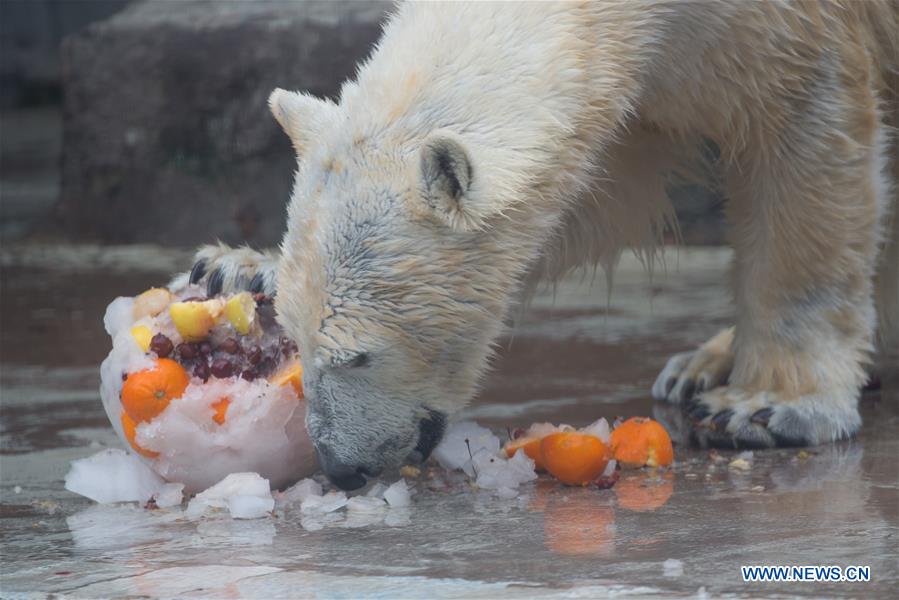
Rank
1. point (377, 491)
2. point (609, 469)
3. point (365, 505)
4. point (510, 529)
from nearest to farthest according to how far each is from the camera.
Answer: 1. point (510, 529)
2. point (365, 505)
3. point (377, 491)
4. point (609, 469)

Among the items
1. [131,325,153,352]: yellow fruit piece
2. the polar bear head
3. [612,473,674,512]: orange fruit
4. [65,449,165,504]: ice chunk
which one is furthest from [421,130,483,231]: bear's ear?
[65,449,165,504]: ice chunk

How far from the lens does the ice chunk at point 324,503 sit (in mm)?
2748

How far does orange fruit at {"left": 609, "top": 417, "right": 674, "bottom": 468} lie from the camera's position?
3020mm

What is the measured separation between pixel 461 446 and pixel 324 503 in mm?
381

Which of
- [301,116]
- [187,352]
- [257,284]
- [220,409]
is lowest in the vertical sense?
[220,409]

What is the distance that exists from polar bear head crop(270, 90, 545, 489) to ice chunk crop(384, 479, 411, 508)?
76mm

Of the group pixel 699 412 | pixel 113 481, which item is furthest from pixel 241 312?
pixel 699 412

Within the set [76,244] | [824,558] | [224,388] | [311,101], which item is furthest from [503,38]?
[76,244]

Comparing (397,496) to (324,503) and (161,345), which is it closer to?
(324,503)

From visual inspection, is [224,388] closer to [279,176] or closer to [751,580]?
[751,580]

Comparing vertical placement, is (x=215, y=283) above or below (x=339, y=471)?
above

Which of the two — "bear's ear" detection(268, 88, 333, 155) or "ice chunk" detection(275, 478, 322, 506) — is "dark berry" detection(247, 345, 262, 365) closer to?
"ice chunk" detection(275, 478, 322, 506)

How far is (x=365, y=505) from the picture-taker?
108 inches
